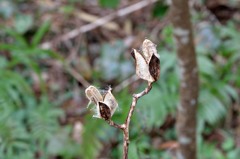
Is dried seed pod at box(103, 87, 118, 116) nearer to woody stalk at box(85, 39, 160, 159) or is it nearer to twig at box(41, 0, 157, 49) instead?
woody stalk at box(85, 39, 160, 159)

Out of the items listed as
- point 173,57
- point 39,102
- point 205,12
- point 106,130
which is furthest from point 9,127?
point 205,12

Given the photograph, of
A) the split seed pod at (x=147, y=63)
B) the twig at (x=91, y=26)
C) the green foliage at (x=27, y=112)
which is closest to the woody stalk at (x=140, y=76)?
the split seed pod at (x=147, y=63)

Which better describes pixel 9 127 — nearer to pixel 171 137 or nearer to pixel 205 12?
pixel 171 137

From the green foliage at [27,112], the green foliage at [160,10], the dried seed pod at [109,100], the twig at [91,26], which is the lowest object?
the dried seed pod at [109,100]

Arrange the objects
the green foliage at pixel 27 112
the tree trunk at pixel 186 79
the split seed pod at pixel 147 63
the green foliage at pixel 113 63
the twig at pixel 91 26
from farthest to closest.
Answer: the twig at pixel 91 26
the green foliage at pixel 113 63
the green foliage at pixel 27 112
the tree trunk at pixel 186 79
the split seed pod at pixel 147 63

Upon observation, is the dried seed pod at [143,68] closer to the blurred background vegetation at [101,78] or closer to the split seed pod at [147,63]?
the split seed pod at [147,63]

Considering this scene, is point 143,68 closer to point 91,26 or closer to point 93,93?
point 93,93

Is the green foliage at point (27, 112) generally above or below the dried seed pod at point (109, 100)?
above
